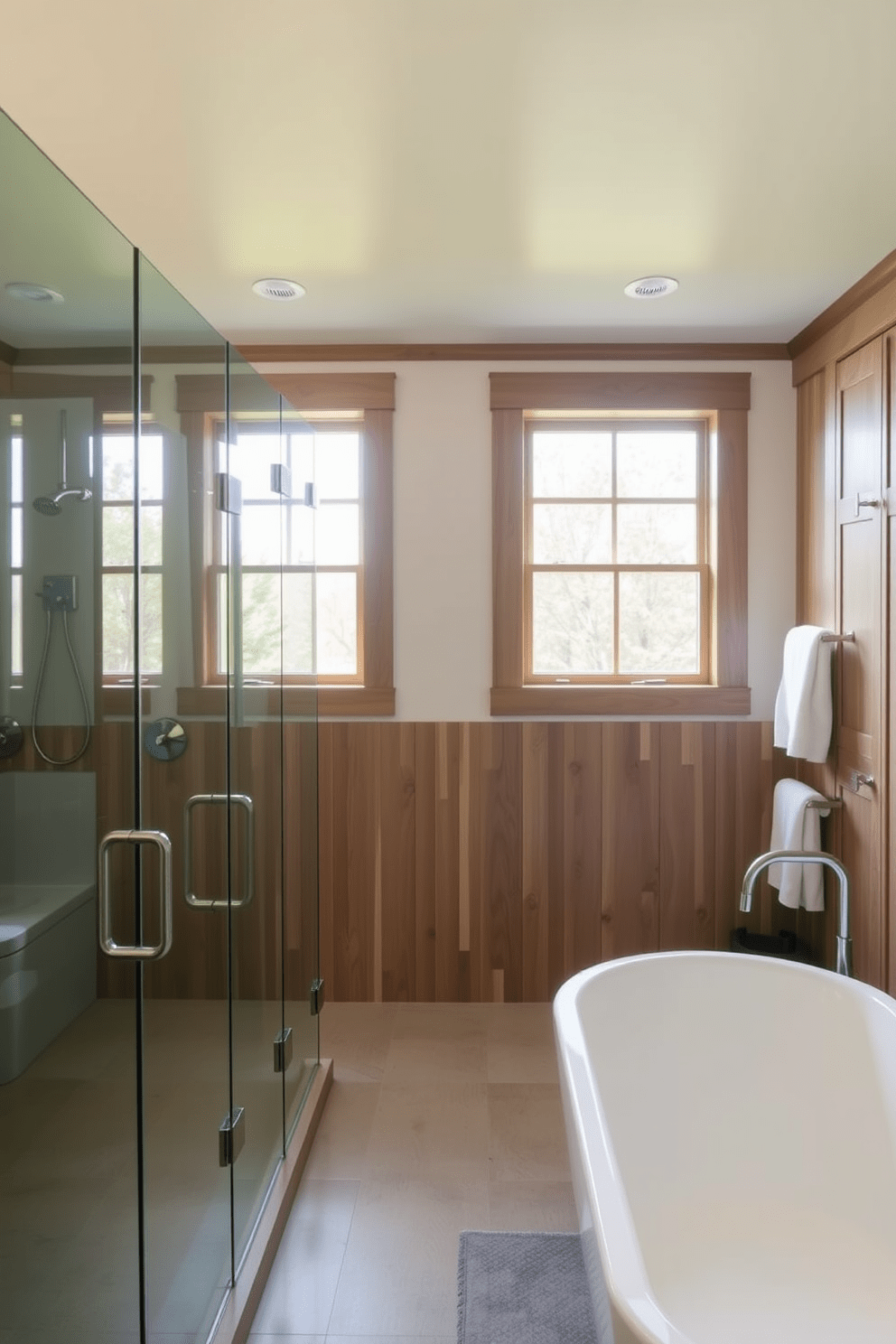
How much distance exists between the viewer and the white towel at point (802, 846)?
310 centimetres

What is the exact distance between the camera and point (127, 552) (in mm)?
1414

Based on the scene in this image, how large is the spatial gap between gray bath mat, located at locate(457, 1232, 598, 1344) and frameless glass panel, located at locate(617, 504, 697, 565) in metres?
2.21

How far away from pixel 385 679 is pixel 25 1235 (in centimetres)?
250

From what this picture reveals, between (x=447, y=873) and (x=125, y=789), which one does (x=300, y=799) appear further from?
(x=125, y=789)

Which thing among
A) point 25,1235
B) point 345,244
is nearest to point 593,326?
point 345,244

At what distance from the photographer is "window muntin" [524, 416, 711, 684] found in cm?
358

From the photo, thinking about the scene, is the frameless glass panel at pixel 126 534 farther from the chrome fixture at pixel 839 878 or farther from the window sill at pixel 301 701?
the chrome fixture at pixel 839 878

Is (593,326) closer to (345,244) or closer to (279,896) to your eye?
(345,244)

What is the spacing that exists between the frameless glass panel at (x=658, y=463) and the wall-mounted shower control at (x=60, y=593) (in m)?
2.65

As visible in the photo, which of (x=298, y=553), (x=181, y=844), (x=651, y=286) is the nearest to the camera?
(x=181, y=844)

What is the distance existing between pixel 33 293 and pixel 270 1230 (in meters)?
1.95

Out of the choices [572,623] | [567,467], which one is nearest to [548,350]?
[567,467]

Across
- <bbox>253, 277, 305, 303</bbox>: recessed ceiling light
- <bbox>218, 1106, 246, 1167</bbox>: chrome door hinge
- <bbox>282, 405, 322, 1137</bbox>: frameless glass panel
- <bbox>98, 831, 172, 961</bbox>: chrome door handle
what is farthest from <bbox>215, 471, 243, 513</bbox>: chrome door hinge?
<bbox>218, 1106, 246, 1167</bbox>: chrome door hinge

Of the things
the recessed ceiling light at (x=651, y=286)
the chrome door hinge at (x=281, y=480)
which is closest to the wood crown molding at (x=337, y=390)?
the recessed ceiling light at (x=651, y=286)
